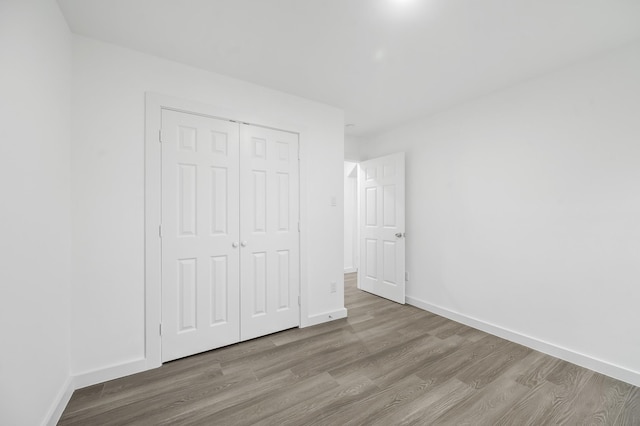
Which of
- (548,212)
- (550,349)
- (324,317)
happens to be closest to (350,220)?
(324,317)

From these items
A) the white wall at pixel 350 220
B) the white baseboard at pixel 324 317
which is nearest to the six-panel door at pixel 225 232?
the white baseboard at pixel 324 317

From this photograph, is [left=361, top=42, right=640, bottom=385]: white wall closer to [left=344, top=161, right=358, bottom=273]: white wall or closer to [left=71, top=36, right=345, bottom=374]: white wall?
[left=344, top=161, right=358, bottom=273]: white wall

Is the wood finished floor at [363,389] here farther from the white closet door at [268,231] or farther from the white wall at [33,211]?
the white wall at [33,211]

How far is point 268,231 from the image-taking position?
267 cm

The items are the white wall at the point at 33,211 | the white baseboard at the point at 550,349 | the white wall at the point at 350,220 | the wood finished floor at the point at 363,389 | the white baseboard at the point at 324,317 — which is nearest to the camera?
the white wall at the point at 33,211

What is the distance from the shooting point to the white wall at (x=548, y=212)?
1995 mm

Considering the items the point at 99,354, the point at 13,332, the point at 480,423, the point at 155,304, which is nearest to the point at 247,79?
the point at 155,304

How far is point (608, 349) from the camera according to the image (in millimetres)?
2039

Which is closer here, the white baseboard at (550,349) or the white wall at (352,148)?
the white baseboard at (550,349)

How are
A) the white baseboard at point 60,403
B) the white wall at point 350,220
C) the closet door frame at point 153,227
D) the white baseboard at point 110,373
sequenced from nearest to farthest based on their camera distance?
the white baseboard at point 60,403
the white baseboard at point 110,373
the closet door frame at point 153,227
the white wall at point 350,220

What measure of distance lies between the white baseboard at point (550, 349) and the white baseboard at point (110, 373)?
315cm

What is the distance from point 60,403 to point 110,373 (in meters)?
0.32

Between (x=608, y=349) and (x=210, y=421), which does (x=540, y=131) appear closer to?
Answer: (x=608, y=349)

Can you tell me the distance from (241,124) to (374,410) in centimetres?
256
